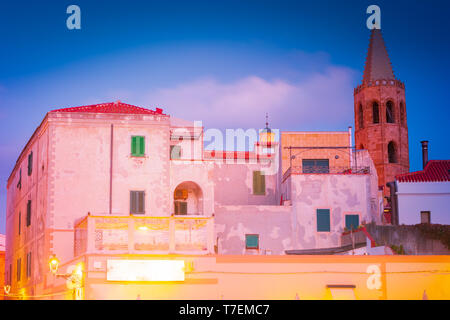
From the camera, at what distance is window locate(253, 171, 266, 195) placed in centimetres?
5012

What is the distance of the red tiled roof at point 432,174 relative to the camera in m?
48.7

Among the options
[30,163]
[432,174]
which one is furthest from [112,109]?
[432,174]

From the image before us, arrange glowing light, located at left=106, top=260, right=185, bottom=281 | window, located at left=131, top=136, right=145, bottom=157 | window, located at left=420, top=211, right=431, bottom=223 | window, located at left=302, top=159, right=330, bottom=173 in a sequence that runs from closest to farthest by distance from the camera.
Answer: glowing light, located at left=106, top=260, right=185, bottom=281 → window, located at left=131, top=136, right=145, bottom=157 → window, located at left=420, top=211, right=431, bottom=223 → window, located at left=302, top=159, right=330, bottom=173

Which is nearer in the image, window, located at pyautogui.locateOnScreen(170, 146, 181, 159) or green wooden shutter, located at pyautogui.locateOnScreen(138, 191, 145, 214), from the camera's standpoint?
green wooden shutter, located at pyautogui.locateOnScreen(138, 191, 145, 214)

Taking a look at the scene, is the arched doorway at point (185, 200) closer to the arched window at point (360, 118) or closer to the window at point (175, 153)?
the window at point (175, 153)

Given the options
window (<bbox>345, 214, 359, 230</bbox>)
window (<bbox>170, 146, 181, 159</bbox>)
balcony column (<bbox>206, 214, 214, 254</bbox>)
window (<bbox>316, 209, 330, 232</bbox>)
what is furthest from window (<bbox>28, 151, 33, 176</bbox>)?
window (<bbox>345, 214, 359, 230</bbox>)

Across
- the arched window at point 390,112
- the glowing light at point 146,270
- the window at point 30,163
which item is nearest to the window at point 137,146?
the window at point 30,163

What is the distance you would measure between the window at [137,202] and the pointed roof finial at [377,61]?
51792 millimetres

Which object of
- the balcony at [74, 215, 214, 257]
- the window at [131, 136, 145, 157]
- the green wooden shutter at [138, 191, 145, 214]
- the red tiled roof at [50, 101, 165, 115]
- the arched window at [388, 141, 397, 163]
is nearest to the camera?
the balcony at [74, 215, 214, 257]

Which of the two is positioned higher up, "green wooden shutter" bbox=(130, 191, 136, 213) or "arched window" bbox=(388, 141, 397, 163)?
"arched window" bbox=(388, 141, 397, 163)

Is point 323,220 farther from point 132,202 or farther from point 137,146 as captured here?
point 137,146

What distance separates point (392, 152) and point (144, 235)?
54.3 metres

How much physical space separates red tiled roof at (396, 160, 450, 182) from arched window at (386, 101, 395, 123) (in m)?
36.0

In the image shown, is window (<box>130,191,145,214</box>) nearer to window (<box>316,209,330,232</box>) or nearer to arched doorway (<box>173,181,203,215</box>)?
arched doorway (<box>173,181,203,215</box>)
